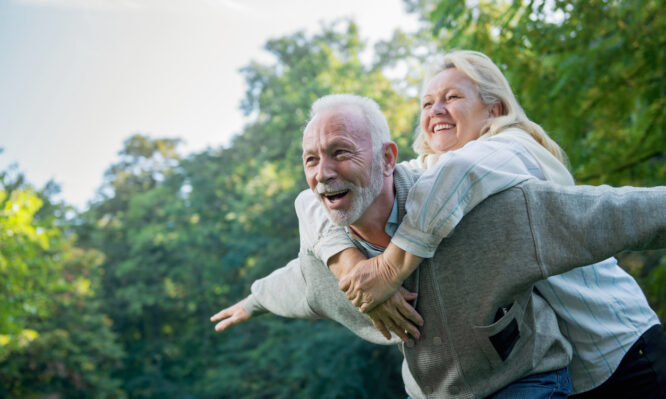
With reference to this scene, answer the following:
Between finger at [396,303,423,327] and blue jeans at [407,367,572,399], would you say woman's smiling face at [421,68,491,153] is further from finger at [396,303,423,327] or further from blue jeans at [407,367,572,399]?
blue jeans at [407,367,572,399]

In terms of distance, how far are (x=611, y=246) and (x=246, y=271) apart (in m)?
18.3

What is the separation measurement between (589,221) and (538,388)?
0.55 meters

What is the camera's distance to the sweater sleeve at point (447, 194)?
1.51m

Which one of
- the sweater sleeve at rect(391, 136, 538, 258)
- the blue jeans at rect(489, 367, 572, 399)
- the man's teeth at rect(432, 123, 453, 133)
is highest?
the man's teeth at rect(432, 123, 453, 133)

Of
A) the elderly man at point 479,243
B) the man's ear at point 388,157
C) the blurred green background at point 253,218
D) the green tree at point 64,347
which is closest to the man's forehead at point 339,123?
the elderly man at point 479,243

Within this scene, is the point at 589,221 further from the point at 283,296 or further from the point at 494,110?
the point at 283,296

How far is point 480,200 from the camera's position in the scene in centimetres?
156

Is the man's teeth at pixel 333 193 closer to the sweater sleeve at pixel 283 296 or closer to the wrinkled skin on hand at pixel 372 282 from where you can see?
the wrinkled skin on hand at pixel 372 282

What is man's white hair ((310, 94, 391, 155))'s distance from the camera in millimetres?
1736

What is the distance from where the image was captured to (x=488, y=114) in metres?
2.19

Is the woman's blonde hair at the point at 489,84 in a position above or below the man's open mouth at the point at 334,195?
above

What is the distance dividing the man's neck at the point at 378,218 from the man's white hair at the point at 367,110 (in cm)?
13

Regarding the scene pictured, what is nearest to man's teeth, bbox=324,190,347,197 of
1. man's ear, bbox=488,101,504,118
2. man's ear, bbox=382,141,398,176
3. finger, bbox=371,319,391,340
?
man's ear, bbox=382,141,398,176

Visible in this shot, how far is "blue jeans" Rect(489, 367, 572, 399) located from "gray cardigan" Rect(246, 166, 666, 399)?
0.09ft
